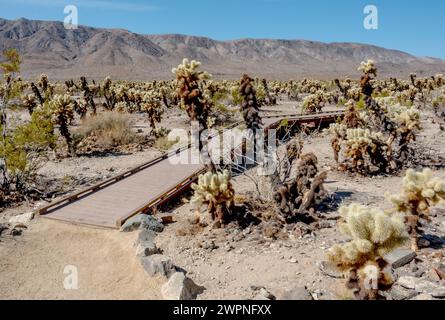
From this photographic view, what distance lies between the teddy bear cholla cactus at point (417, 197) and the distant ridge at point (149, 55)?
358ft

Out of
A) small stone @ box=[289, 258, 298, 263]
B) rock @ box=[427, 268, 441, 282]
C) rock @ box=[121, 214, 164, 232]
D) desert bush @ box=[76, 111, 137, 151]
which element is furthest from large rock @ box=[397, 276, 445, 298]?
desert bush @ box=[76, 111, 137, 151]

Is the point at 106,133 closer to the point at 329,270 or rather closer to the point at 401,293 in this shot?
the point at 329,270

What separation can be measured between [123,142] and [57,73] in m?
106

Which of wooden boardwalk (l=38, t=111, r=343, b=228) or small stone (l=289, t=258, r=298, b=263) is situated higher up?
wooden boardwalk (l=38, t=111, r=343, b=228)

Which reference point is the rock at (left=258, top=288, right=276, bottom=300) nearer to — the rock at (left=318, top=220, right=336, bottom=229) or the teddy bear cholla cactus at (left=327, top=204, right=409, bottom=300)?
the teddy bear cholla cactus at (left=327, top=204, right=409, bottom=300)

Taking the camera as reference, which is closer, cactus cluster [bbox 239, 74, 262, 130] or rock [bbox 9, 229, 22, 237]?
rock [bbox 9, 229, 22, 237]

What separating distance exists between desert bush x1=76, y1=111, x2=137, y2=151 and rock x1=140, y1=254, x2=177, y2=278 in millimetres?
11353

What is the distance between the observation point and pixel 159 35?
620ft

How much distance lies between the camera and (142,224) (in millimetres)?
8242

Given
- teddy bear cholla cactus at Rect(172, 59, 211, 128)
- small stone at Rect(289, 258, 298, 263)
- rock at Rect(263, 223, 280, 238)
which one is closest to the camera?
small stone at Rect(289, 258, 298, 263)

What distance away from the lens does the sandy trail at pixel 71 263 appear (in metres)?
6.35

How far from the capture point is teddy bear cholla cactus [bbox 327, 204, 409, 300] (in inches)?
178

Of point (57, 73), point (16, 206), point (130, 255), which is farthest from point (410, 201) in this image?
point (57, 73)
